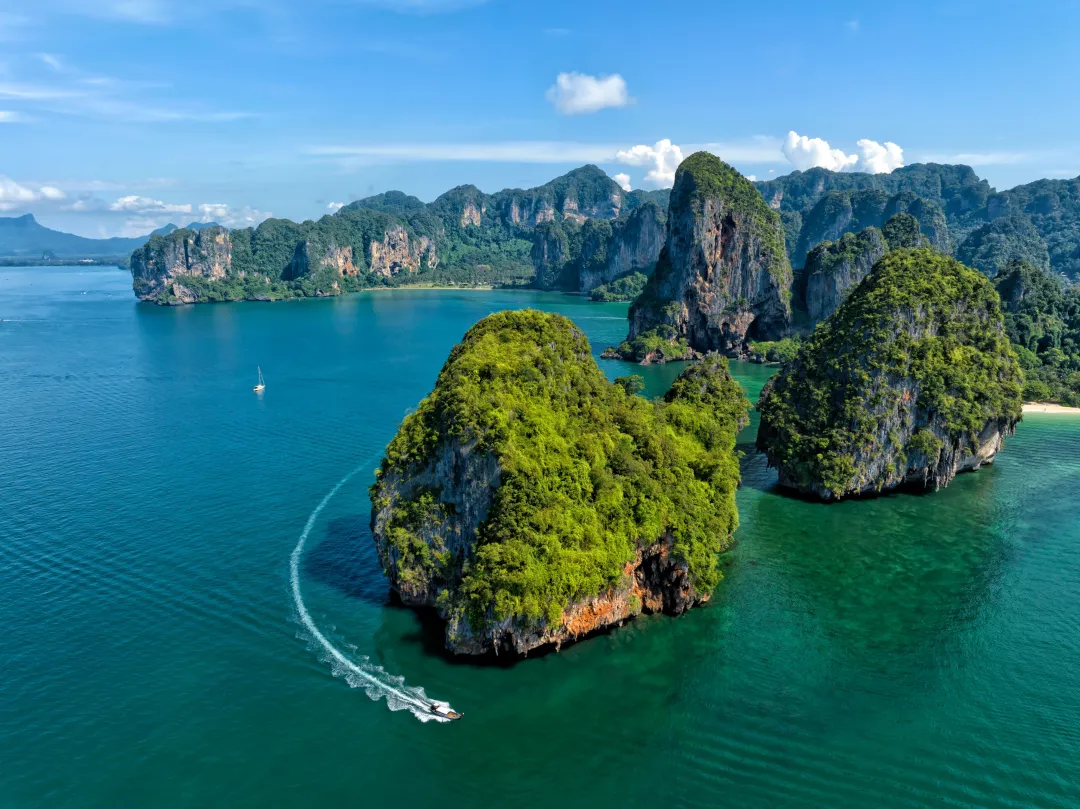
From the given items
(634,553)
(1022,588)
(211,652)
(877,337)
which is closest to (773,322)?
(877,337)

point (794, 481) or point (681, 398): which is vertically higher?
point (681, 398)

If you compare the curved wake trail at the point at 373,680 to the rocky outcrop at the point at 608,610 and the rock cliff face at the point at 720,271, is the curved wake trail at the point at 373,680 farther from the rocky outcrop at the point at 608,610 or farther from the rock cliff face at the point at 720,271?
the rock cliff face at the point at 720,271

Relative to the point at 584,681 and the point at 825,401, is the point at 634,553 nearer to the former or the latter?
the point at 584,681

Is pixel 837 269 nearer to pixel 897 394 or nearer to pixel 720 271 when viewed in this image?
pixel 720 271

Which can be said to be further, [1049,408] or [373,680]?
[1049,408]

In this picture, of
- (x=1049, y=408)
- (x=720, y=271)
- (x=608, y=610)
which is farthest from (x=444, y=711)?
(x=720, y=271)

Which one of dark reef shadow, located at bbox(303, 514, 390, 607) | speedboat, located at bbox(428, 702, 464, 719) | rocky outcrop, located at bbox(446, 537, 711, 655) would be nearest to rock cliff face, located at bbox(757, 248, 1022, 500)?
rocky outcrop, located at bbox(446, 537, 711, 655)

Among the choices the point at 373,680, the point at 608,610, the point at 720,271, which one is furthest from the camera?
the point at 720,271
